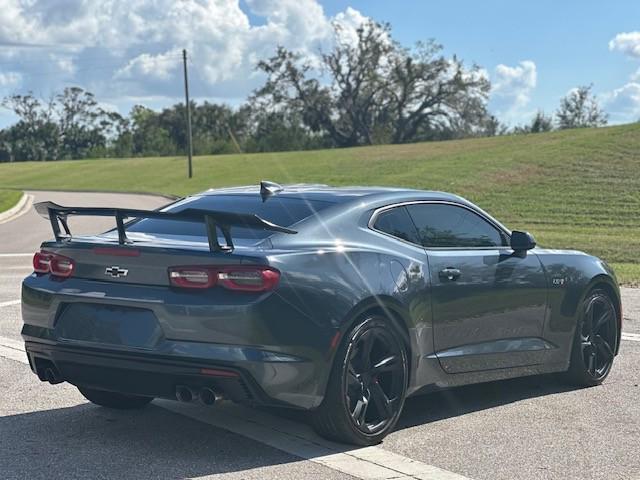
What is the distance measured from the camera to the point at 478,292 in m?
6.22

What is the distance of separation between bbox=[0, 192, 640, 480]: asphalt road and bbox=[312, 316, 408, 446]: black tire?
0.37 feet

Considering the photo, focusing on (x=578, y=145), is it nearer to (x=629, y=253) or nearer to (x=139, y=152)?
(x=629, y=253)

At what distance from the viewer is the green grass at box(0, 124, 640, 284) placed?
2952 cm

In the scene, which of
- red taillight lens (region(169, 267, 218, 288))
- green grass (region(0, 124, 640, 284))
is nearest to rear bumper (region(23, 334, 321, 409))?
red taillight lens (region(169, 267, 218, 288))

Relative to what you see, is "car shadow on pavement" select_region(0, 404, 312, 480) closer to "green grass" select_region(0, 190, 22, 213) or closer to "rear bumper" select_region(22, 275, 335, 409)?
"rear bumper" select_region(22, 275, 335, 409)

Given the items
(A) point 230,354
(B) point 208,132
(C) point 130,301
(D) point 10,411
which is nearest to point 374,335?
(A) point 230,354

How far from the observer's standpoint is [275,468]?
197 inches

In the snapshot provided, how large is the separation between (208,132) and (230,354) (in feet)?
391

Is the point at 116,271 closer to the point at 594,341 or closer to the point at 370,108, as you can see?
the point at 594,341

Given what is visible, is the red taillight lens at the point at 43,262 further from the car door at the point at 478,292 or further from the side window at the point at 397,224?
the car door at the point at 478,292

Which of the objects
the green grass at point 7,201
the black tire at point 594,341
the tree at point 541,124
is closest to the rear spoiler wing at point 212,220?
the black tire at point 594,341

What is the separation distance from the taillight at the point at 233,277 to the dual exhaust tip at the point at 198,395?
1.75ft

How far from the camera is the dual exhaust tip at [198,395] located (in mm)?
4977

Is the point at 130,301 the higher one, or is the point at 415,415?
the point at 130,301
